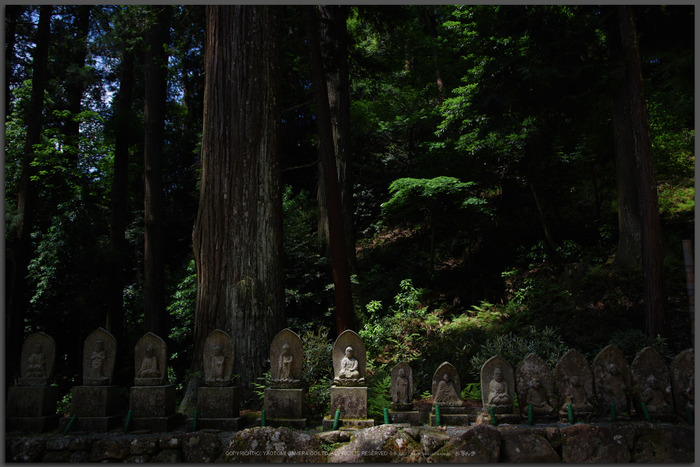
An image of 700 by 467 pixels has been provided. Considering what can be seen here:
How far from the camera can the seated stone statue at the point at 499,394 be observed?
4160 mm

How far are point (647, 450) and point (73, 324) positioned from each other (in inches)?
420

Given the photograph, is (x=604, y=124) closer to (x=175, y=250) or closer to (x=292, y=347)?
(x=292, y=347)

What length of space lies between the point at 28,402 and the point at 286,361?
2.64m

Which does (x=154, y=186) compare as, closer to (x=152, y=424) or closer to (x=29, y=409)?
(x=29, y=409)

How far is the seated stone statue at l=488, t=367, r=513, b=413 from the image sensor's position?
416 centimetres

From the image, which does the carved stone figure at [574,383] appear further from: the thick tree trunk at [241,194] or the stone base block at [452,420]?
the thick tree trunk at [241,194]

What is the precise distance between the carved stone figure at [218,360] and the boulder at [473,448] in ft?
6.91

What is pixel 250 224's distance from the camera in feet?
18.1

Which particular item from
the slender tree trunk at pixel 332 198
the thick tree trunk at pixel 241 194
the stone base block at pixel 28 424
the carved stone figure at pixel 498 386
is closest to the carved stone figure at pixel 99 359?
the stone base block at pixel 28 424

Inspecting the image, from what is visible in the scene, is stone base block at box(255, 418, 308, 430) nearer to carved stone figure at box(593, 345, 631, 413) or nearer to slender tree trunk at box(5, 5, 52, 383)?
carved stone figure at box(593, 345, 631, 413)

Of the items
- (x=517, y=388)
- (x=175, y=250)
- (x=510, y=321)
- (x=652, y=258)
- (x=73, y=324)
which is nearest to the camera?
(x=517, y=388)

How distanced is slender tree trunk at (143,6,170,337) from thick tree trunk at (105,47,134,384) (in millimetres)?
769

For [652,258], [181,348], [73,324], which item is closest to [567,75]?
[652,258]

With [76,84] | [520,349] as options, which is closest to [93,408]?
[520,349]
